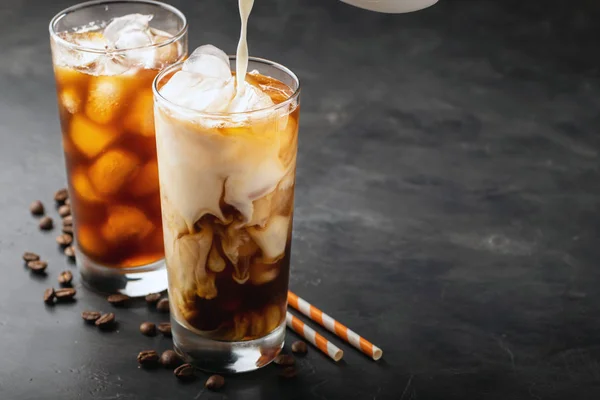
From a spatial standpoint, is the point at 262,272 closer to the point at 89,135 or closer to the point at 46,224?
the point at 89,135

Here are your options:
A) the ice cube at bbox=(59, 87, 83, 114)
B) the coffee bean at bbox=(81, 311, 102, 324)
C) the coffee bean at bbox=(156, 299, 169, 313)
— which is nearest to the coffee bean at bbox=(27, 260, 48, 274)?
the coffee bean at bbox=(81, 311, 102, 324)

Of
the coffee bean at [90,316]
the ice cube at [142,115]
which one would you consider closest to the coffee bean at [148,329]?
the coffee bean at [90,316]

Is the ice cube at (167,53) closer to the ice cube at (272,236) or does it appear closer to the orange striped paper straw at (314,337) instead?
the ice cube at (272,236)

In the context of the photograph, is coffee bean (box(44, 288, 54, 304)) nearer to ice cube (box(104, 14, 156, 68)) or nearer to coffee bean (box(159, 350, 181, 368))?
coffee bean (box(159, 350, 181, 368))

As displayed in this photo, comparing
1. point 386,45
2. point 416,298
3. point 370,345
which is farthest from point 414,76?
point 370,345

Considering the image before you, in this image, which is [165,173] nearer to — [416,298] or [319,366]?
[319,366]

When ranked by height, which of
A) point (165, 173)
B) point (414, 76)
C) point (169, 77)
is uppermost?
point (169, 77)
